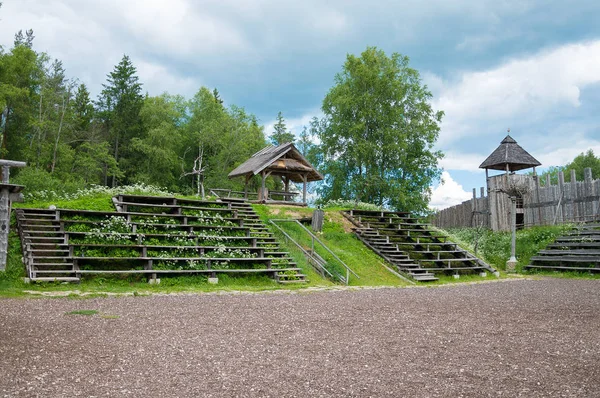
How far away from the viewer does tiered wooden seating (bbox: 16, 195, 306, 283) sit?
13.5 meters

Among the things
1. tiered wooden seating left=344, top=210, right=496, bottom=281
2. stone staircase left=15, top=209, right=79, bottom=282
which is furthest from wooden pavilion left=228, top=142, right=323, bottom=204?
stone staircase left=15, top=209, right=79, bottom=282

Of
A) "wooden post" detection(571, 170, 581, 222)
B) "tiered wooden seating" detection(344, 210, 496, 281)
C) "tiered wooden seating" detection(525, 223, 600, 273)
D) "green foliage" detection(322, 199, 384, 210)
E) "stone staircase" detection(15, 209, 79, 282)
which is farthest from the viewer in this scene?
"green foliage" detection(322, 199, 384, 210)

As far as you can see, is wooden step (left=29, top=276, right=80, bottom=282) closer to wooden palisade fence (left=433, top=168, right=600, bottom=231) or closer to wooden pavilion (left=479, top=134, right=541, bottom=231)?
wooden palisade fence (left=433, top=168, right=600, bottom=231)

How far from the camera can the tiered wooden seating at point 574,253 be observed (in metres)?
20.4

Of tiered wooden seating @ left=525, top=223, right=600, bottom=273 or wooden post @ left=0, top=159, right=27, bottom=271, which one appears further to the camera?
tiered wooden seating @ left=525, top=223, right=600, bottom=273

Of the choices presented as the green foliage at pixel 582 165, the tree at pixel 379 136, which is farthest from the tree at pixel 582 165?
the tree at pixel 379 136

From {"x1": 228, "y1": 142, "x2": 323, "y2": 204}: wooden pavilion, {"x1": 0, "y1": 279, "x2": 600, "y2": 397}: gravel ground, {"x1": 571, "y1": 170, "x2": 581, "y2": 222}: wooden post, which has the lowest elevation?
{"x1": 0, "y1": 279, "x2": 600, "y2": 397}: gravel ground

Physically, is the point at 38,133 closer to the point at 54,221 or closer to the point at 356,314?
the point at 54,221

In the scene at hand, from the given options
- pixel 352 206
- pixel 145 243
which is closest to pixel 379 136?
pixel 352 206

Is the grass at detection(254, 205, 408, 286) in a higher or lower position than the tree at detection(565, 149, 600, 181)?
lower

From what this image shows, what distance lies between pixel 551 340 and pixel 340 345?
3.28 metres

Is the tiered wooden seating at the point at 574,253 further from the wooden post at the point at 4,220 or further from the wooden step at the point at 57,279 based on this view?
the wooden post at the point at 4,220

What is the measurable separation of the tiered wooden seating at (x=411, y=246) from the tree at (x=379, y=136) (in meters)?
9.39

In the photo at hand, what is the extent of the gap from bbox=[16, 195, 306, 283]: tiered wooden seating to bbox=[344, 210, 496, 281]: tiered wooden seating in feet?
16.7
